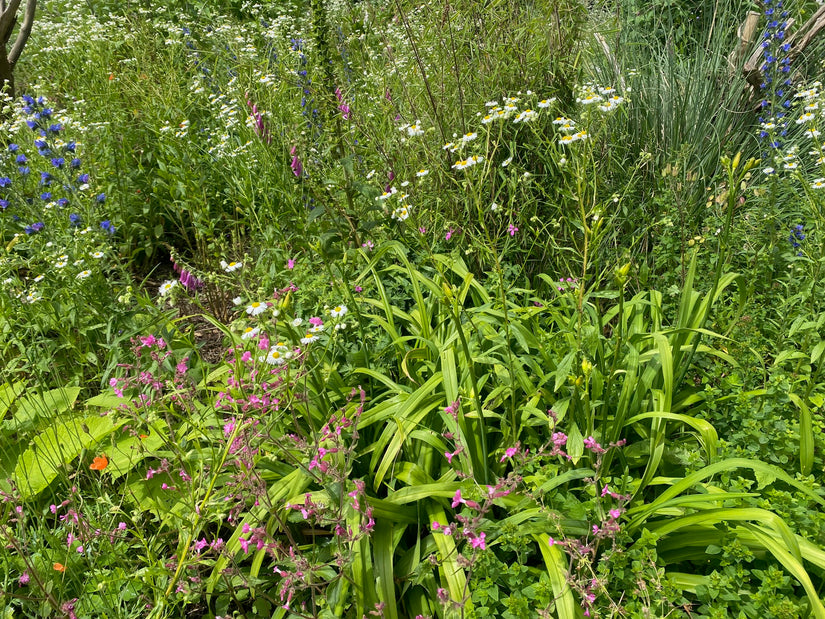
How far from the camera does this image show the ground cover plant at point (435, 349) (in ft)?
4.72

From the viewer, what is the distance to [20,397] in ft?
7.75

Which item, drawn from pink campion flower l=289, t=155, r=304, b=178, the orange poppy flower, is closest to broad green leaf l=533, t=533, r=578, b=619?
the orange poppy flower

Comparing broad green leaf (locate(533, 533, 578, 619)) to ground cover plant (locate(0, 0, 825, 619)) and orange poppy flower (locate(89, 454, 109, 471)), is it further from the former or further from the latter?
orange poppy flower (locate(89, 454, 109, 471))

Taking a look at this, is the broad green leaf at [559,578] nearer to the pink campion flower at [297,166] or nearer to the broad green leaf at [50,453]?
the broad green leaf at [50,453]

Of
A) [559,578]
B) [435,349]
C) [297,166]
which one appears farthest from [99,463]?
[297,166]

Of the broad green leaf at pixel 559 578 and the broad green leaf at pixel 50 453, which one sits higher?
the broad green leaf at pixel 50 453

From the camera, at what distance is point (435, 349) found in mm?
2051

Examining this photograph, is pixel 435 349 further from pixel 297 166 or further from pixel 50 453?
pixel 50 453

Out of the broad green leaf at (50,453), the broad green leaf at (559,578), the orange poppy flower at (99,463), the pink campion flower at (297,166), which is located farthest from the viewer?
the pink campion flower at (297,166)

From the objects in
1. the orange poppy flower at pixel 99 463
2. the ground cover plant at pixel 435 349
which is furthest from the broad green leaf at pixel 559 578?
the orange poppy flower at pixel 99 463

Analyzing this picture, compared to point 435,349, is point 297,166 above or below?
above

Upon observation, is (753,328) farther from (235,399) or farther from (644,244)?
(235,399)

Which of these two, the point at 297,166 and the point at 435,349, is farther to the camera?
the point at 297,166

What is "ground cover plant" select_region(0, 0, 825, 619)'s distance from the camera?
56.7 inches
